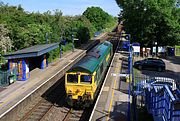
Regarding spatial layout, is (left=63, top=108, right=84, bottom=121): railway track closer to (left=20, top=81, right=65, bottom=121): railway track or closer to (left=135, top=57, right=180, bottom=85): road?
(left=20, top=81, right=65, bottom=121): railway track

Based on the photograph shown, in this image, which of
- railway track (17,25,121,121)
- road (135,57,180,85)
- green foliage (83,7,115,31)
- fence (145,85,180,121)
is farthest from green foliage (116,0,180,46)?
green foliage (83,7,115,31)

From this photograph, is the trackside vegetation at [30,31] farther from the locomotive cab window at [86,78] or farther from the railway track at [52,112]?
the locomotive cab window at [86,78]

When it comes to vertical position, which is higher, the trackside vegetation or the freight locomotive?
the trackside vegetation

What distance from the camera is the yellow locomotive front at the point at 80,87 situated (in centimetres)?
2006

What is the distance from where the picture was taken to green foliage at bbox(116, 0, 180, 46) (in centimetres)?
4356

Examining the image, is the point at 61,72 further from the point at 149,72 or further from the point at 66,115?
the point at 66,115

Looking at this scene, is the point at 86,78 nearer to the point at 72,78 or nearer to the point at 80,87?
the point at 80,87

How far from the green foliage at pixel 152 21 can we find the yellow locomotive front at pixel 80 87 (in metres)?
26.3

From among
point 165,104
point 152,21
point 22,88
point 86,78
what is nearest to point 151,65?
point 152,21

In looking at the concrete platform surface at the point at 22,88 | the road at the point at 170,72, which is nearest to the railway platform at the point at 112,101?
the concrete platform surface at the point at 22,88

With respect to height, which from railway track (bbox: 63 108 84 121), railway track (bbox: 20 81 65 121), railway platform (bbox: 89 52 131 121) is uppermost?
railway platform (bbox: 89 52 131 121)

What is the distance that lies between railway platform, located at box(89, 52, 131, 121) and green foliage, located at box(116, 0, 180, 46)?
17416mm

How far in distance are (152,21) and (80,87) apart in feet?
91.8

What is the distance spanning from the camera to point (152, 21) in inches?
1775
